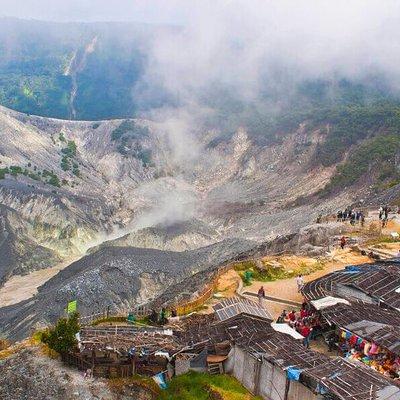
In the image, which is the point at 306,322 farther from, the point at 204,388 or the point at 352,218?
the point at 352,218

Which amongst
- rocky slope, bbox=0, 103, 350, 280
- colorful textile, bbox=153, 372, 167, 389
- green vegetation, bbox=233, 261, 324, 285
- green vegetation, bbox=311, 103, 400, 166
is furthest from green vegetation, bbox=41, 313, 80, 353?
green vegetation, bbox=311, 103, 400, 166

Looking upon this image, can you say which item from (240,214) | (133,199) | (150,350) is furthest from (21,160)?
(150,350)

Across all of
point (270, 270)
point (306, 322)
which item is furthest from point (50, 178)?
point (306, 322)

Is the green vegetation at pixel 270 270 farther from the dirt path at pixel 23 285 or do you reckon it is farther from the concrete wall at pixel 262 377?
the dirt path at pixel 23 285

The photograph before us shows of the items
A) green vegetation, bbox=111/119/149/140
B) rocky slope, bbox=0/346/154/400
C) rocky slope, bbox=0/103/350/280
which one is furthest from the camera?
green vegetation, bbox=111/119/149/140

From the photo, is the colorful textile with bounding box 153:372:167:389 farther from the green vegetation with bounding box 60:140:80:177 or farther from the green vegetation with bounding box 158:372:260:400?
the green vegetation with bounding box 60:140:80:177

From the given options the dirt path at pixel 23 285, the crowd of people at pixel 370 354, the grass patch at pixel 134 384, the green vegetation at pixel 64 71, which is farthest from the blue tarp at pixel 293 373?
the green vegetation at pixel 64 71
